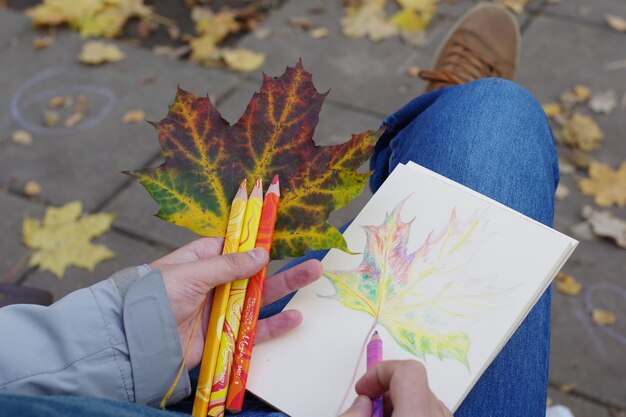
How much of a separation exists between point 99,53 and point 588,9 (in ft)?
7.57

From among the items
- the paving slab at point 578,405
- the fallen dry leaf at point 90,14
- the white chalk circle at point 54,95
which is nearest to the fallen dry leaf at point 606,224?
the paving slab at point 578,405

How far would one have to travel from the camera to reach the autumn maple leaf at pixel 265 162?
3.79ft

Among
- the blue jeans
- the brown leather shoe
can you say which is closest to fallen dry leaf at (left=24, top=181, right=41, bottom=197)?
the blue jeans

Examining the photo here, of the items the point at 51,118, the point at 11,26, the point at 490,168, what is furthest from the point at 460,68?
the point at 11,26

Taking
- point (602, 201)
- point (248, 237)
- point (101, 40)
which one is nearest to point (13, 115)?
point (101, 40)

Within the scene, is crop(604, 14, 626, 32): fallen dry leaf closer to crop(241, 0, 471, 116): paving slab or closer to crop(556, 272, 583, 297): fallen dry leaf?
→ crop(241, 0, 471, 116): paving slab

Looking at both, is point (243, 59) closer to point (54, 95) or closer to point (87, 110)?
point (87, 110)

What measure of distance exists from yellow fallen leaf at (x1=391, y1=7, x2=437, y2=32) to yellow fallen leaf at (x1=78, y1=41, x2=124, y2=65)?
4.22ft

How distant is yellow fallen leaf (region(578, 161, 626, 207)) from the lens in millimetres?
2318

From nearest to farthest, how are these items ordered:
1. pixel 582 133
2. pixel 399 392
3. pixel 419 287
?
pixel 399 392, pixel 419 287, pixel 582 133

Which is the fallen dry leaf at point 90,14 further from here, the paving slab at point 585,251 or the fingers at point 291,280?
the fingers at point 291,280

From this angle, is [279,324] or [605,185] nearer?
[279,324]

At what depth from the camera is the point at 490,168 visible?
1.37 metres

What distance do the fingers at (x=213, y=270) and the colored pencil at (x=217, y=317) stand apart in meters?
0.04
